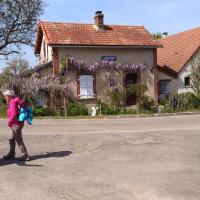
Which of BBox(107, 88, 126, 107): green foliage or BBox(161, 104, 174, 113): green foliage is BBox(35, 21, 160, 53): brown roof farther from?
BBox(161, 104, 174, 113): green foliage

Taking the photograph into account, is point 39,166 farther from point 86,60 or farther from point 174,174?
point 86,60

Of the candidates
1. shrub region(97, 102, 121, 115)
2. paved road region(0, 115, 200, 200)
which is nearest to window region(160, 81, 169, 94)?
shrub region(97, 102, 121, 115)

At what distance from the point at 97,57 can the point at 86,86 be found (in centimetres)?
204

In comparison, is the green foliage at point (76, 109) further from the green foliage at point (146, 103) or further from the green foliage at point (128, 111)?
the green foliage at point (146, 103)

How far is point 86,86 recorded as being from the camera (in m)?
30.3

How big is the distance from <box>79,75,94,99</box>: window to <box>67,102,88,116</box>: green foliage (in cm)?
118

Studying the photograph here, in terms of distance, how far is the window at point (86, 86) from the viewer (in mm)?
30234

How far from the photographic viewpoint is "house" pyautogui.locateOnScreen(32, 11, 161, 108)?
29781mm

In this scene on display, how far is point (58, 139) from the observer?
15352 millimetres

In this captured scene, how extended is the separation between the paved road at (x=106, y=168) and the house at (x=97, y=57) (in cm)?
1400

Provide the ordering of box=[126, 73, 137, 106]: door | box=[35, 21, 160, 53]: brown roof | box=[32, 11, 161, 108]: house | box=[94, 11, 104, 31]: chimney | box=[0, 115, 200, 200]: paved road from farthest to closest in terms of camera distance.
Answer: box=[94, 11, 104, 31]: chimney → box=[126, 73, 137, 106]: door → box=[35, 21, 160, 53]: brown roof → box=[32, 11, 161, 108]: house → box=[0, 115, 200, 200]: paved road

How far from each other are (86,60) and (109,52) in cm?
177

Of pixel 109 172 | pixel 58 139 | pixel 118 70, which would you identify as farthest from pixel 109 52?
pixel 109 172

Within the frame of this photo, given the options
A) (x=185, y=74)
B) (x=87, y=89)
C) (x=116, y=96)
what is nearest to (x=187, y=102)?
(x=116, y=96)
